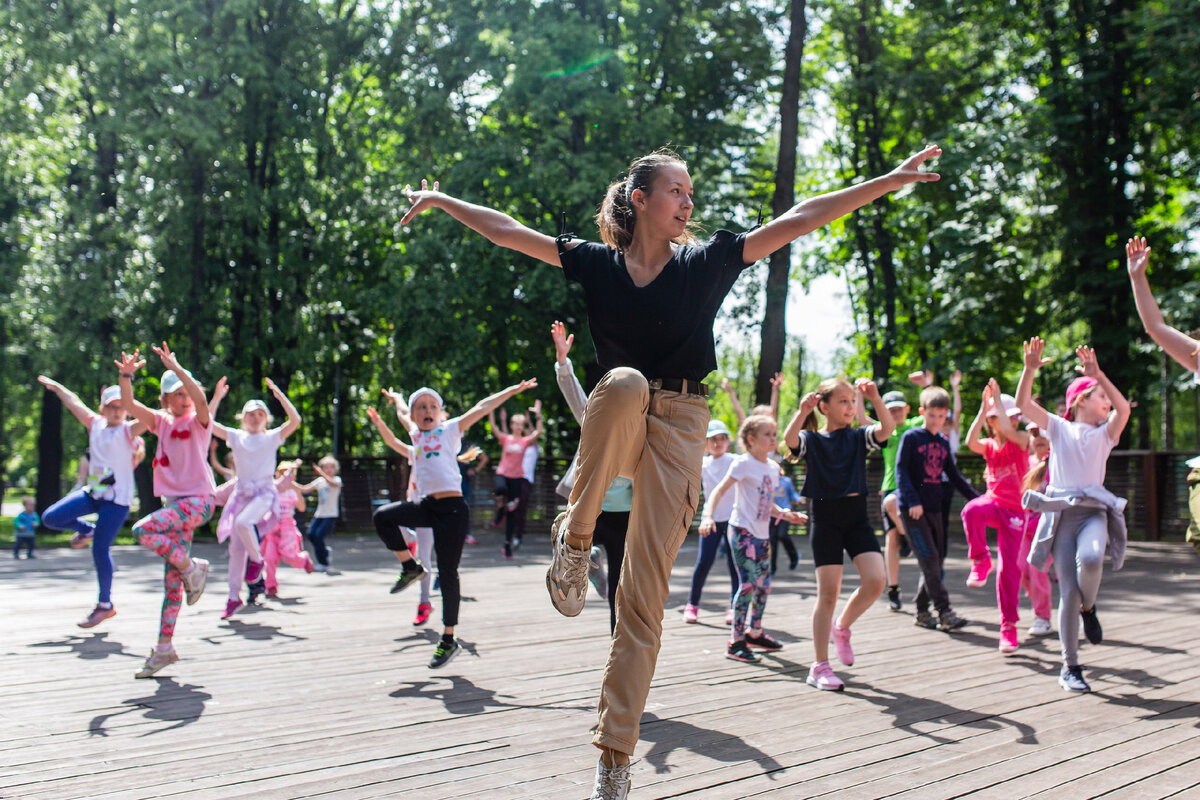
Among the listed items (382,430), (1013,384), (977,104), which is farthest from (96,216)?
(1013,384)

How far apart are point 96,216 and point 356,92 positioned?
8.06 metres

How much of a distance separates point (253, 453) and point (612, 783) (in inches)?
292

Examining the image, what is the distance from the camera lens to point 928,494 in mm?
9070

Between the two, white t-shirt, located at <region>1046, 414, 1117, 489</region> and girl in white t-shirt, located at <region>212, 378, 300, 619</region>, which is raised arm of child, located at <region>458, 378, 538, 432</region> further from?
white t-shirt, located at <region>1046, 414, 1117, 489</region>

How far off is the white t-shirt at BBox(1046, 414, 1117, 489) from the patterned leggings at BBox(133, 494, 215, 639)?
5655mm

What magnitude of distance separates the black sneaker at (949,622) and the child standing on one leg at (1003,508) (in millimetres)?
378

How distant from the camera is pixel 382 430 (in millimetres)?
8805

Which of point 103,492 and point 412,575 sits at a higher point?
point 103,492

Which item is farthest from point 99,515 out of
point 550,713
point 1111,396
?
point 1111,396

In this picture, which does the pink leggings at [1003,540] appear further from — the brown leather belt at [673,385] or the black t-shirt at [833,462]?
the brown leather belt at [673,385]

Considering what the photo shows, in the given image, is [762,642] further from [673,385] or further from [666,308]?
[666,308]

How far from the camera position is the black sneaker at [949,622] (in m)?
8.84

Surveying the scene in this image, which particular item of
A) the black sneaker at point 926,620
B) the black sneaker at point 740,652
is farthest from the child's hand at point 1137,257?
the black sneaker at point 926,620

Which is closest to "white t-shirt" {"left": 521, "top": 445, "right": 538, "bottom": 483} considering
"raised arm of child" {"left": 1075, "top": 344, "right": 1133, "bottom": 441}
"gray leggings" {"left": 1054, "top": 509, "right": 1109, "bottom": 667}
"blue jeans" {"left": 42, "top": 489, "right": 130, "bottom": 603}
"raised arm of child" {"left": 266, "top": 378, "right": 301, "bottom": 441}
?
"raised arm of child" {"left": 266, "top": 378, "right": 301, "bottom": 441}
